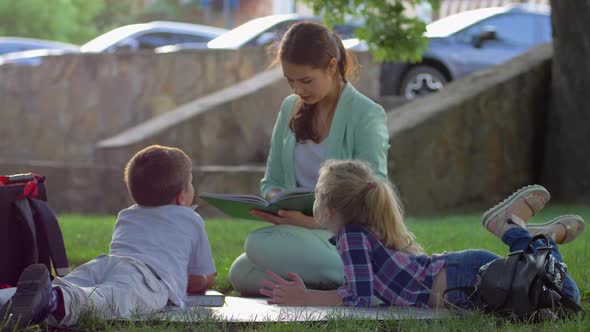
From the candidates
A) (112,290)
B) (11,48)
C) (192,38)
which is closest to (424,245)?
(112,290)

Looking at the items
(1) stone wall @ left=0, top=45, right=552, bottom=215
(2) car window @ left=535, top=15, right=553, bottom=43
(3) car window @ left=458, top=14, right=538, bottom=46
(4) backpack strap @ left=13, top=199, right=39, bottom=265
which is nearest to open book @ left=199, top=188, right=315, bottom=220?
(4) backpack strap @ left=13, top=199, right=39, bottom=265

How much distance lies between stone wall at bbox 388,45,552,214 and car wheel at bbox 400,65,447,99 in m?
2.76

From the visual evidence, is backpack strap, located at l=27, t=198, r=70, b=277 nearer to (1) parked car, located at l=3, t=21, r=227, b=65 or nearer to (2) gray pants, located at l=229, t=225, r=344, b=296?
(2) gray pants, located at l=229, t=225, r=344, b=296

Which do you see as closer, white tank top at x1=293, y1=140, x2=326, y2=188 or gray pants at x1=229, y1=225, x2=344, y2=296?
gray pants at x1=229, y1=225, x2=344, y2=296

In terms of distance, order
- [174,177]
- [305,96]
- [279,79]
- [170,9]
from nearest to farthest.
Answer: [174,177] → [305,96] → [279,79] → [170,9]

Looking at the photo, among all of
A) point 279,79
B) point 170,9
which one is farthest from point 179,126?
point 170,9

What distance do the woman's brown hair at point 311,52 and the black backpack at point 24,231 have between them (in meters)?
1.41

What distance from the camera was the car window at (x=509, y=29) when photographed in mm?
15000

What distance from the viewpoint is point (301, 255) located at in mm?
5109

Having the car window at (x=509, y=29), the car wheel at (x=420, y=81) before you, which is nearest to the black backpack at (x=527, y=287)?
the car wheel at (x=420, y=81)

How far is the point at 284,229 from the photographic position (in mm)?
5188

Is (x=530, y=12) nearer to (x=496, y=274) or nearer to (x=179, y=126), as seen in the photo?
(x=179, y=126)

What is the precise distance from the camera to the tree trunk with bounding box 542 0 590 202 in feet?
35.9

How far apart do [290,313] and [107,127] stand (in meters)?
11.1
